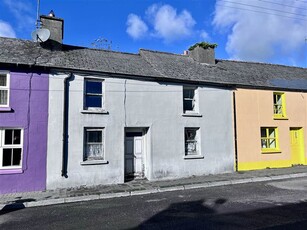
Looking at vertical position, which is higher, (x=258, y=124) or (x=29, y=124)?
(x=258, y=124)

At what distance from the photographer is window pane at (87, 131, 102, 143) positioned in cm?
1155

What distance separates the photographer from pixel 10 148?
1030 centimetres

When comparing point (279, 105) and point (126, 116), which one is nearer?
point (126, 116)

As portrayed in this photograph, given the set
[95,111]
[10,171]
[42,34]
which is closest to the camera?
[10,171]

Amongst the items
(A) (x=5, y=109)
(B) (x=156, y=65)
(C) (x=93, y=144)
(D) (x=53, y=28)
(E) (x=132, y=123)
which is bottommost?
(C) (x=93, y=144)

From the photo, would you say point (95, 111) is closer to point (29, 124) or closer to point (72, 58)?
point (29, 124)

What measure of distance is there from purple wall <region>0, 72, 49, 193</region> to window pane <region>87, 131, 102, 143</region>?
1819mm

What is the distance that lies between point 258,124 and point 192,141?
4576 mm

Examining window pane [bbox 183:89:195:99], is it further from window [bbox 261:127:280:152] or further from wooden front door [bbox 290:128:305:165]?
wooden front door [bbox 290:128:305:165]

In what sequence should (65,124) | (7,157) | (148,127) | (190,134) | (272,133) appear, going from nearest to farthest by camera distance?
(7,157) → (65,124) → (148,127) → (190,134) → (272,133)

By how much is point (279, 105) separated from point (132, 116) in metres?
9.96

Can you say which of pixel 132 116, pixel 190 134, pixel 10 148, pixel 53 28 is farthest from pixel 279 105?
pixel 10 148

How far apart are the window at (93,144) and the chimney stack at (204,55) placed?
8.50 m

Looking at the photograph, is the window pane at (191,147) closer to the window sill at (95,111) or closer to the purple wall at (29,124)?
the window sill at (95,111)
